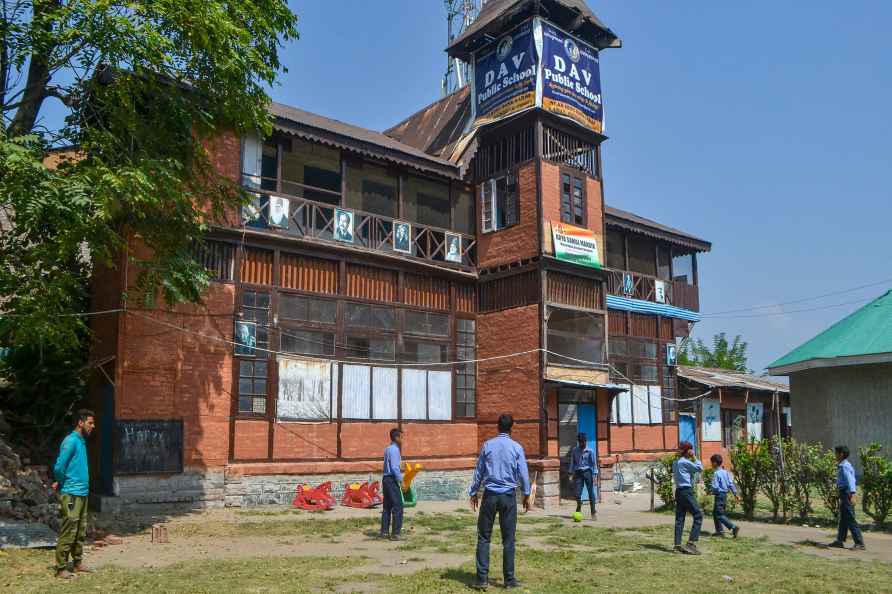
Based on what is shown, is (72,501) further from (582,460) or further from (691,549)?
(582,460)

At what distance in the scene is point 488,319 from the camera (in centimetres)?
2114

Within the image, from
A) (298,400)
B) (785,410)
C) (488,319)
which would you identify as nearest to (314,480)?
(298,400)

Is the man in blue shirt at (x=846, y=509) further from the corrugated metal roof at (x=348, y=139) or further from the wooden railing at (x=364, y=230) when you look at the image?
the corrugated metal roof at (x=348, y=139)

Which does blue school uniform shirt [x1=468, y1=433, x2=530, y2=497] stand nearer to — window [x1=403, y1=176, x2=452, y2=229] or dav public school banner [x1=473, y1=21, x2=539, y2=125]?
window [x1=403, y1=176, x2=452, y2=229]

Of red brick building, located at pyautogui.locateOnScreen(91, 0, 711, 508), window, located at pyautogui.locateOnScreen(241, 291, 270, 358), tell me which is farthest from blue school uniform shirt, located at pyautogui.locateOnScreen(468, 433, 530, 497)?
window, located at pyautogui.locateOnScreen(241, 291, 270, 358)

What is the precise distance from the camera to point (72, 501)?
915 centimetres

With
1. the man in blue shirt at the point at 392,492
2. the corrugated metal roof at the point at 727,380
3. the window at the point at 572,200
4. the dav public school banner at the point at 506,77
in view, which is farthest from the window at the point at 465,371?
the corrugated metal roof at the point at 727,380

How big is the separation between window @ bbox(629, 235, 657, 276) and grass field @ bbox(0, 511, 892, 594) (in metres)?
14.9

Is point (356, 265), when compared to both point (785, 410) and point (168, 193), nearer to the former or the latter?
point (168, 193)

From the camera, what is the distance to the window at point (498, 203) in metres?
21.3

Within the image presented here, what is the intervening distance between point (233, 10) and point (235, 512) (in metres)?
9.82

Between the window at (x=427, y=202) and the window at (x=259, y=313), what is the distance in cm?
537

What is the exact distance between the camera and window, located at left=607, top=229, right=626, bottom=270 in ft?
85.1

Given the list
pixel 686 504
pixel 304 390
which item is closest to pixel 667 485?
pixel 686 504
